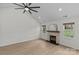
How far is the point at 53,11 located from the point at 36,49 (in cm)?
72

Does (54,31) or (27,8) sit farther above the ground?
(27,8)

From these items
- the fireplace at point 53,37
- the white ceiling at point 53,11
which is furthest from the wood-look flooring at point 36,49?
the white ceiling at point 53,11

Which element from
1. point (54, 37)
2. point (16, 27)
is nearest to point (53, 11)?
point (54, 37)

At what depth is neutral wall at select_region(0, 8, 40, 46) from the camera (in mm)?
1640

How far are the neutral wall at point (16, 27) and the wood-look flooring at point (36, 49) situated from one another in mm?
88

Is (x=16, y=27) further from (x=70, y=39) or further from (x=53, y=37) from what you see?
(x=70, y=39)

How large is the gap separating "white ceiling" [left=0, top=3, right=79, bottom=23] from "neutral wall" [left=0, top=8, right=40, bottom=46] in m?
0.12

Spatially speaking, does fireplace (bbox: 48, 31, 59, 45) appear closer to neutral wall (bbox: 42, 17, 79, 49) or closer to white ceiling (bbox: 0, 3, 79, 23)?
neutral wall (bbox: 42, 17, 79, 49)

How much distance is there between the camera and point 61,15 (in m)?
1.67

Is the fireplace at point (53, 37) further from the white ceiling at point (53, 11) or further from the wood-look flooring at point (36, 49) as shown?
the white ceiling at point (53, 11)
